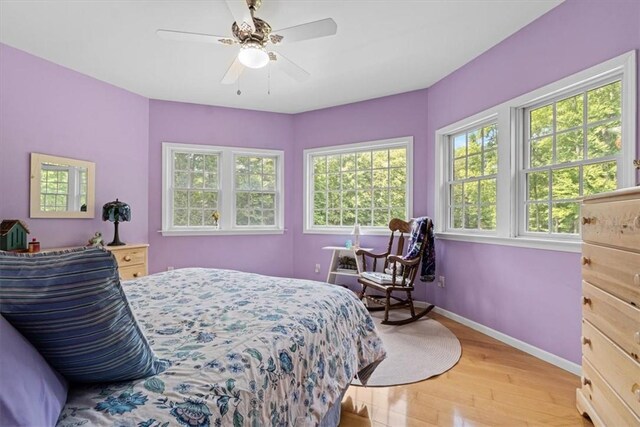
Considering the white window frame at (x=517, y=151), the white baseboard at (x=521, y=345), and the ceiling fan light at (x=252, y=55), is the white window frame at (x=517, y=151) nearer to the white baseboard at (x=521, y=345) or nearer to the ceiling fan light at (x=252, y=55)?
the white baseboard at (x=521, y=345)

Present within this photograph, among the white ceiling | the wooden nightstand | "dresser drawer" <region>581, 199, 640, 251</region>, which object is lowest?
the wooden nightstand

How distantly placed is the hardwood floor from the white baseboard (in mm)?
49

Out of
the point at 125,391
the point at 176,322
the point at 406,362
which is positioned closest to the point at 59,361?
the point at 125,391

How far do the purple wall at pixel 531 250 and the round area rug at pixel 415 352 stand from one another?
1.66 ft

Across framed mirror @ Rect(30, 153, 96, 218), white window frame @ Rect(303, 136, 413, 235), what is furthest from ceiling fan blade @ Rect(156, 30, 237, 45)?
white window frame @ Rect(303, 136, 413, 235)

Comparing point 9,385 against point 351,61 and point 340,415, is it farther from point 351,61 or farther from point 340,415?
point 351,61

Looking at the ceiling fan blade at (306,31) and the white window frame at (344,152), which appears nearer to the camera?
the ceiling fan blade at (306,31)

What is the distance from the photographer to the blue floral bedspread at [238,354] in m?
0.75

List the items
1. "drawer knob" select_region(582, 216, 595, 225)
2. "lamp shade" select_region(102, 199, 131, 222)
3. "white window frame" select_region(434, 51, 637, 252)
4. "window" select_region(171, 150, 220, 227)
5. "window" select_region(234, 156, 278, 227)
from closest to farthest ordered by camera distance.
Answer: "drawer knob" select_region(582, 216, 595, 225)
"white window frame" select_region(434, 51, 637, 252)
"lamp shade" select_region(102, 199, 131, 222)
"window" select_region(171, 150, 220, 227)
"window" select_region(234, 156, 278, 227)

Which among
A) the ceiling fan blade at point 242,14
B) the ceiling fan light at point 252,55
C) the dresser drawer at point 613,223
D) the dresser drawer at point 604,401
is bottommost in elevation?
the dresser drawer at point 604,401

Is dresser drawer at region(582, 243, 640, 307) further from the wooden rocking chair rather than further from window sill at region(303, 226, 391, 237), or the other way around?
window sill at region(303, 226, 391, 237)

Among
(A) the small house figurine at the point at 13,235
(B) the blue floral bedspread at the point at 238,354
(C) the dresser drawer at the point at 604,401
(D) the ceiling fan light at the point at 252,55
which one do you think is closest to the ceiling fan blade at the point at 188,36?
(D) the ceiling fan light at the point at 252,55

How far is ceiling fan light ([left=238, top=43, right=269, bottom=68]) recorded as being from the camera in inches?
87.6

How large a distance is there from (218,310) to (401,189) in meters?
3.14
